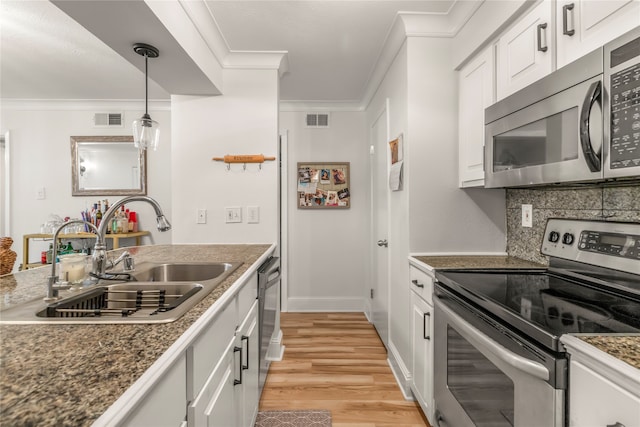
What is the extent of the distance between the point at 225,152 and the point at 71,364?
7.01 ft

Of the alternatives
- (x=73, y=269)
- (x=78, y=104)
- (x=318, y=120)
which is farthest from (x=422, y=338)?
(x=78, y=104)

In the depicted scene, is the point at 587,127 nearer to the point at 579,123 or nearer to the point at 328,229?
the point at 579,123

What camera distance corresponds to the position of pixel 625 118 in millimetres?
968

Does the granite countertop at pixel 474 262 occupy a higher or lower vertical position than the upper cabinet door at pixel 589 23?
lower

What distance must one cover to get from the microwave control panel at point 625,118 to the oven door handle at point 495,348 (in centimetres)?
64

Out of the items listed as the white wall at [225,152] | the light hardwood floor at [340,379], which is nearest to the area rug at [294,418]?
the light hardwood floor at [340,379]

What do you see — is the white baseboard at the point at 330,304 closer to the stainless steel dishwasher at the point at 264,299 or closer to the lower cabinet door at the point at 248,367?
the stainless steel dishwasher at the point at 264,299

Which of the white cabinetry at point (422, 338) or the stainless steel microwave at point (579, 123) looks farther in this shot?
the white cabinetry at point (422, 338)

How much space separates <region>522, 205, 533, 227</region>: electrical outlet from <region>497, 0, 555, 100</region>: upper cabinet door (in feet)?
2.08

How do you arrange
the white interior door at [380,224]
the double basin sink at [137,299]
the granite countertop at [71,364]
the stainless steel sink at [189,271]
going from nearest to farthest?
the granite countertop at [71,364], the double basin sink at [137,299], the stainless steel sink at [189,271], the white interior door at [380,224]

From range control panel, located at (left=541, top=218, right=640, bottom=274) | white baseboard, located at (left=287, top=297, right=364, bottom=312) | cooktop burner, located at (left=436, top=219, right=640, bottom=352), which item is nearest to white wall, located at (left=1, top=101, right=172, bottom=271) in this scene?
white baseboard, located at (left=287, top=297, right=364, bottom=312)

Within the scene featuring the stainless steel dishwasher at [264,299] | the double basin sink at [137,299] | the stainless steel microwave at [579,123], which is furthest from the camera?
the stainless steel dishwasher at [264,299]

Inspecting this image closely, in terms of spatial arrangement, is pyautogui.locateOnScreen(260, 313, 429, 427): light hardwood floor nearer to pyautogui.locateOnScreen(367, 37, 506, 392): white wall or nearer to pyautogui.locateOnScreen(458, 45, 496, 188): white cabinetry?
pyautogui.locateOnScreen(367, 37, 506, 392): white wall

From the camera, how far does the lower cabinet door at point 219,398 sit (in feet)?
2.89
